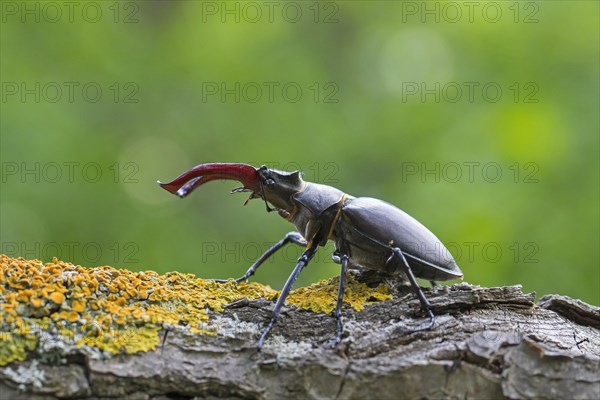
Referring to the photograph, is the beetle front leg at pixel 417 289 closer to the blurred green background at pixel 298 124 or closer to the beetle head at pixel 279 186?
the beetle head at pixel 279 186

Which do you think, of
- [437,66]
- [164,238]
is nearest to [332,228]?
[164,238]

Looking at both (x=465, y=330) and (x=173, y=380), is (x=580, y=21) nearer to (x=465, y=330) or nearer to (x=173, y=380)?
(x=465, y=330)

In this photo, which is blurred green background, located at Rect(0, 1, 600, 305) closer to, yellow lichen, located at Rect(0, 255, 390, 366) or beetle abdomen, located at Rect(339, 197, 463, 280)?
beetle abdomen, located at Rect(339, 197, 463, 280)

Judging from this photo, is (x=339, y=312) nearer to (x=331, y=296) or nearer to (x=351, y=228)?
(x=331, y=296)

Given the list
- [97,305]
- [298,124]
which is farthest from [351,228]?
[298,124]

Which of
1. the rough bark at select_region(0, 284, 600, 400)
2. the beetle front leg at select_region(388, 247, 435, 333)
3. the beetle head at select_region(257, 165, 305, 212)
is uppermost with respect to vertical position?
the beetle head at select_region(257, 165, 305, 212)

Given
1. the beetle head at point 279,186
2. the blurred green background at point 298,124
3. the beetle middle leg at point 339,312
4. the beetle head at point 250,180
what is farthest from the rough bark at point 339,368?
the blurred green background at point 298,124

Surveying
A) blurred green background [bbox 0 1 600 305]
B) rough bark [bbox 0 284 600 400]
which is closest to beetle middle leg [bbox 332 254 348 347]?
rough bark [bbox 0 284 600 400]

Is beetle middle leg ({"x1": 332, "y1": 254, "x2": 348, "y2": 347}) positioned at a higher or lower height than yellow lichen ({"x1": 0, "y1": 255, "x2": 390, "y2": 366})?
lower
